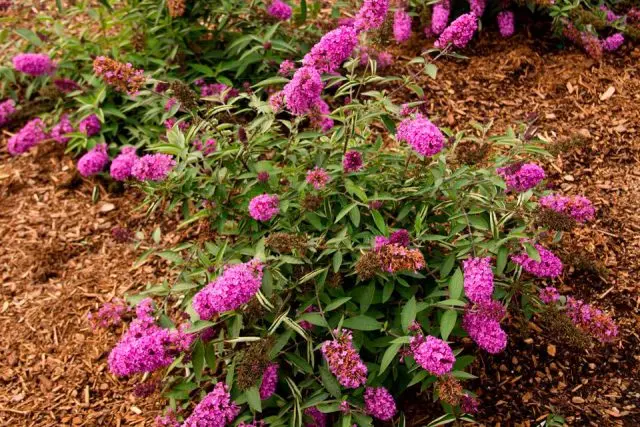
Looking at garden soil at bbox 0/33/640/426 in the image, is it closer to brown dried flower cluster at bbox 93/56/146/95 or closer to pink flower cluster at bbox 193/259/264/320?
brown dried flower cluster at bbox 93/56/146/95

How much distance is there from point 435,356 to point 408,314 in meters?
0.27

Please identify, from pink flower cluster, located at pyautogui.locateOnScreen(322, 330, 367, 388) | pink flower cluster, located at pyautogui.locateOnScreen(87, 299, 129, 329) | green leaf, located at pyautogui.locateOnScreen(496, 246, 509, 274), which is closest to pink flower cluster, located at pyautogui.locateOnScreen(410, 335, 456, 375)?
pink flower cluster, located at pyautogui.locateOnScreen(322, 330, 367, 388)

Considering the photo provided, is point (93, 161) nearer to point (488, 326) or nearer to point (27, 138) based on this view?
point (27, 138)

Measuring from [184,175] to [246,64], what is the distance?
55.8 inches

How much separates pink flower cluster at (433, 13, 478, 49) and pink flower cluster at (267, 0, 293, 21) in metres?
1.66

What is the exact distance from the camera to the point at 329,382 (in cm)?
257

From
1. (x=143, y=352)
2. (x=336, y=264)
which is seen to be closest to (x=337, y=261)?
(x=336, y=264)

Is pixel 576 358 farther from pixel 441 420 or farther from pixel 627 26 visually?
pixel 627 26

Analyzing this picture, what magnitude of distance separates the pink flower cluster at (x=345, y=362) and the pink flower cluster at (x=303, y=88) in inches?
37.8

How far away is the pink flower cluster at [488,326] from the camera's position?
8.21 ft

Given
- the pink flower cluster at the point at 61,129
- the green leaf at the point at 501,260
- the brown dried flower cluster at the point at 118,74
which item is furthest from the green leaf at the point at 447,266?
the pink flower cluster at the point at 61,129

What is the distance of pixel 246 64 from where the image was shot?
4215 mm

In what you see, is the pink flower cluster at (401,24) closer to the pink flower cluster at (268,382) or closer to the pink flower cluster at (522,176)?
the pink flower cluster at (522,176)

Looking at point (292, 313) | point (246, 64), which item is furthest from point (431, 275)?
point (246, 64)
